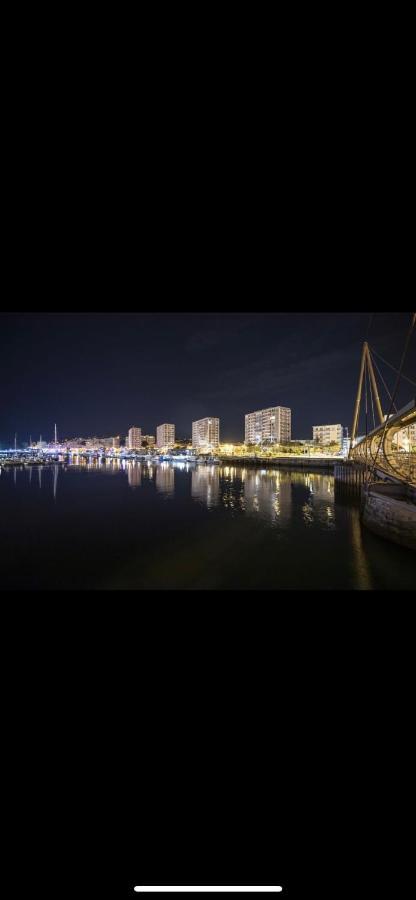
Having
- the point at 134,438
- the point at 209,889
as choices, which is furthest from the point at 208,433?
the point at 209,889

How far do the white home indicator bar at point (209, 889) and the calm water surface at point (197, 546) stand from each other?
4.13 metres

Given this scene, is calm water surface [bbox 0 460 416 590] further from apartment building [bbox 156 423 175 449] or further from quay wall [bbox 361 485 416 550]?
apartment building [bbox 156 423 175 449]

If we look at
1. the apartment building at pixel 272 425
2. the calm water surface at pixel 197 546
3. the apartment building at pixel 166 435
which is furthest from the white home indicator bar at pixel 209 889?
the apartment building at pixel 166 435

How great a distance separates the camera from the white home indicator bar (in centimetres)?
141

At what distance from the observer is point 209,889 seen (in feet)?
4.69

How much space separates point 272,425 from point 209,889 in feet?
232

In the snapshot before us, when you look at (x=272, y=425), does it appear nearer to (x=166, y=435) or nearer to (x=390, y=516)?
(x=166, y=435)

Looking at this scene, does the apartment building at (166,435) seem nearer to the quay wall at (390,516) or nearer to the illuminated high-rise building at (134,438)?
the illuminated high-rise building at (134,438)
